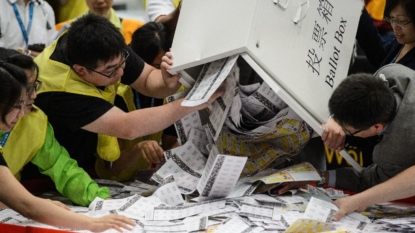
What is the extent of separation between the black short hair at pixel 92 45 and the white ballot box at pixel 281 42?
0.62ft

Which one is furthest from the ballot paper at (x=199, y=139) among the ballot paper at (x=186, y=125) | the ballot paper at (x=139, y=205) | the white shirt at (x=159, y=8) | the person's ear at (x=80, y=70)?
the white shirt at (x=159, y=8)


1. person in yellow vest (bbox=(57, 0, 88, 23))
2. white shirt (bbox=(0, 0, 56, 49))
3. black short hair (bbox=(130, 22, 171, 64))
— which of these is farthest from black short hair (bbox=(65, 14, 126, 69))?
person in yellow vest (bbox=(57, 0, 88, 23))

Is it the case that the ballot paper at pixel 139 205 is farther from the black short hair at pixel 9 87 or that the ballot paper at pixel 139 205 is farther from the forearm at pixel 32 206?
the black short hair at pixel 9 87

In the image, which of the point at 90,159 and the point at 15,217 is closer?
the point at 15,217

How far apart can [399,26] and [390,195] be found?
539 mm

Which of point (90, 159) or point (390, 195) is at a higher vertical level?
point (390, 195)

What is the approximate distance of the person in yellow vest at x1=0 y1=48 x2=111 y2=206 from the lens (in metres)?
2.16

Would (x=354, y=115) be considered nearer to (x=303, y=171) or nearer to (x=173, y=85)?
(x=303, y=171)

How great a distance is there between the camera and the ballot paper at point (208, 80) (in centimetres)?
201

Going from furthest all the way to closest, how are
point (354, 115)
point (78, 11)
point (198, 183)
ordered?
point (78, 11)
point (198, 183)
point (354, 115)

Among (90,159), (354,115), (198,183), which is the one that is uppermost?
(354,115)

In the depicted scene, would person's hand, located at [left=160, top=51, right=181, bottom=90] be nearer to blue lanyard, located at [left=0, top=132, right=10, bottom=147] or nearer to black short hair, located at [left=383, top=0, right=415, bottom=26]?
blue lanyard, located at [left=0, top=132, right=10, bottom=147]

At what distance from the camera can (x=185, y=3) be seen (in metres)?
2.28

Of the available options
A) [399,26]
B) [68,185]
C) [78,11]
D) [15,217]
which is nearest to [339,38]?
[399,26]
